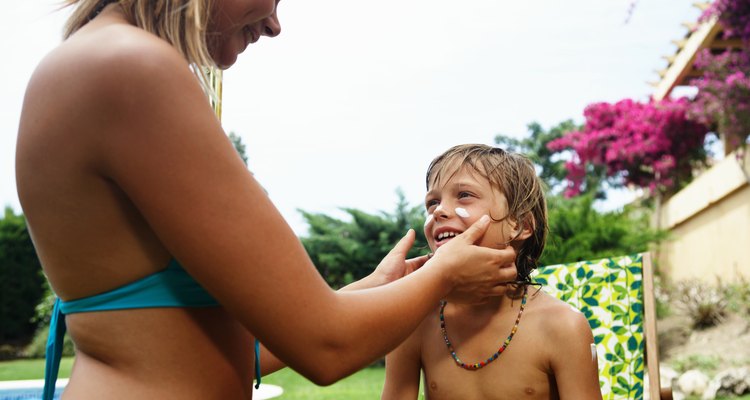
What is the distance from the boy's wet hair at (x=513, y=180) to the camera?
2.56 metres

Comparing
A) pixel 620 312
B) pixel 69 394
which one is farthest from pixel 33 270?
pixel 69 394

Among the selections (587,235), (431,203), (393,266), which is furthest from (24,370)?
(393,266)

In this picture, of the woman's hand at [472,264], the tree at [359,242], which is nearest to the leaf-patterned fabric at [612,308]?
the woman's hand at [472,264]

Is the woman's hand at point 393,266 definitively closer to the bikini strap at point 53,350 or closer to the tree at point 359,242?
the bikini strap at point 53,350

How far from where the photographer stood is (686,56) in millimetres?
15508

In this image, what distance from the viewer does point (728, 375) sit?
24.4 feet

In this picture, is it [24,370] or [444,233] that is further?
[24,370]

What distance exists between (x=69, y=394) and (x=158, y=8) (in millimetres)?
691

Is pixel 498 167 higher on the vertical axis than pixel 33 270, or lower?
higher

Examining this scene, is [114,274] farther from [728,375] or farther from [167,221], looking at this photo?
[728,375]

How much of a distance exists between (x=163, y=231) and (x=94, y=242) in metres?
0.15

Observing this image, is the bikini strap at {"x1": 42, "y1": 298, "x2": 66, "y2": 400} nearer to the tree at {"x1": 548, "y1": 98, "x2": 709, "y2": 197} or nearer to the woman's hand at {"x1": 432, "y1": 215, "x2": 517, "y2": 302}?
the woman's hand at {"x1": 432, "y1": 215, "x2": 517, "y2": 302}

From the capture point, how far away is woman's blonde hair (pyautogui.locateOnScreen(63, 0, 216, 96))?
1.21 metres

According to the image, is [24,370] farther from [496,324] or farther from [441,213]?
[441,213]
